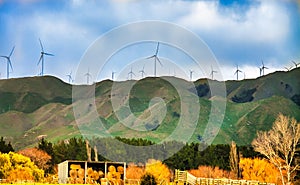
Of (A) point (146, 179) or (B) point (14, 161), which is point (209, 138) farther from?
(A) point (146, 179)

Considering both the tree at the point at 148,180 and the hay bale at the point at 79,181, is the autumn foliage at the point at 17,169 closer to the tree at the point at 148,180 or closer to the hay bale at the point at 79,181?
the hay bale at the point at 79,181

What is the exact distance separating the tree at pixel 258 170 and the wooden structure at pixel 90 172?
2792 cm

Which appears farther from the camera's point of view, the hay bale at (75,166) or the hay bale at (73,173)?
the hay bale at (75,166)

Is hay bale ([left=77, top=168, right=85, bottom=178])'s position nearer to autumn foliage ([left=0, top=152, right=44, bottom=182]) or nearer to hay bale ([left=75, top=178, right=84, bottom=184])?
hay bale ([left=75, top=178, right=84, bottom=184])

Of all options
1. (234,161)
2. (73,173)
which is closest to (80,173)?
(73,173)

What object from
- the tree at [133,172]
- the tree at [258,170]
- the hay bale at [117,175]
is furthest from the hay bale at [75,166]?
the tree at [258,170]

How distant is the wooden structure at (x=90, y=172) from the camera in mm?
59750

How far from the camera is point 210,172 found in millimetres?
103875

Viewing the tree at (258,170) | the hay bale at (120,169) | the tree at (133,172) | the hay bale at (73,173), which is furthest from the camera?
the tree at (133,172)

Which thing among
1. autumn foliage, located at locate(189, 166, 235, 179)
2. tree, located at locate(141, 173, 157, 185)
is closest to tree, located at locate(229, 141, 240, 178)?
autumn foliage, located at locate(189, 166, 235, 179)

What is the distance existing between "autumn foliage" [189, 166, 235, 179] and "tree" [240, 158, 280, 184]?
5.25 m

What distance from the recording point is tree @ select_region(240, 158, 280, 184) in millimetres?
87331

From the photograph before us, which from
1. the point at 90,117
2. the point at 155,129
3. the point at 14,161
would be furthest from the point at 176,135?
the point at 14,161

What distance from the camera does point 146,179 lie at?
146 ft
